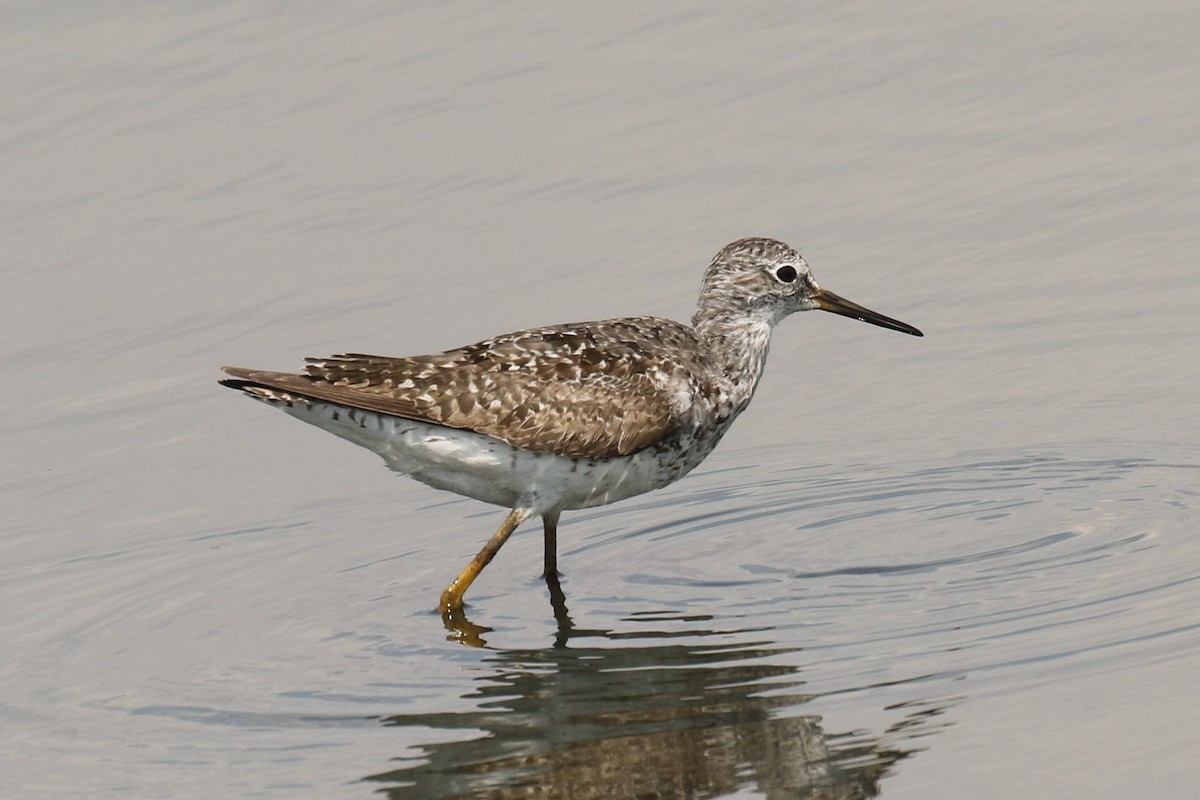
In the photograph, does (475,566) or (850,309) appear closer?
(475,566)

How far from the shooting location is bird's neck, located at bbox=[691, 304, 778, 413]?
12766 millimetres

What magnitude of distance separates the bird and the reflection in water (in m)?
1.31

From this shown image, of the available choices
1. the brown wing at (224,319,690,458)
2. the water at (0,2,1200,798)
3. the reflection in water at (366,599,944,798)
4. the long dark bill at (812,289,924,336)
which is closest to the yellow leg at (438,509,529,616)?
the water at (0,2,1200,798)

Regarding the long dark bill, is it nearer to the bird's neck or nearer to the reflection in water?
the bird's neck

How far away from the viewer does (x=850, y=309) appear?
13336 millimetres

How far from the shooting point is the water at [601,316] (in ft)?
31.2

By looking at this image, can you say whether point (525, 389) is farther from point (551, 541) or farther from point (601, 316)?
point (601, 316)

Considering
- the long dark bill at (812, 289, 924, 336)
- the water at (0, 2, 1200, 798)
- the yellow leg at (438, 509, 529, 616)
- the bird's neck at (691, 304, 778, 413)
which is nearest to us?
the water at (0, 2, 1200, 798)

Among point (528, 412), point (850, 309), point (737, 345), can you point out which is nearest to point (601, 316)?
point (737, 345)

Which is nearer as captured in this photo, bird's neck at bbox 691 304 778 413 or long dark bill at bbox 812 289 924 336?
bird's neck at bbox 691 304 778 413

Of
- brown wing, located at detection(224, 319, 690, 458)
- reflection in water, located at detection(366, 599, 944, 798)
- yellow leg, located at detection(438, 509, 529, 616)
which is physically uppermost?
brown wing, located at detection(224, 319, 690, 458)

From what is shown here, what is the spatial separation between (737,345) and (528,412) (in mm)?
1837

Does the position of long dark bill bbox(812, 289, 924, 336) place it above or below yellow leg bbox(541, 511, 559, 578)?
above

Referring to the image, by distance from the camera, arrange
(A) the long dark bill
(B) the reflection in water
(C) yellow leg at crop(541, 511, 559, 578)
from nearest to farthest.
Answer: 1. (B) the reflection in water
2. (C) yellow leg at crop(541, 511, 559, 578)
3. (A) the long dark bill
